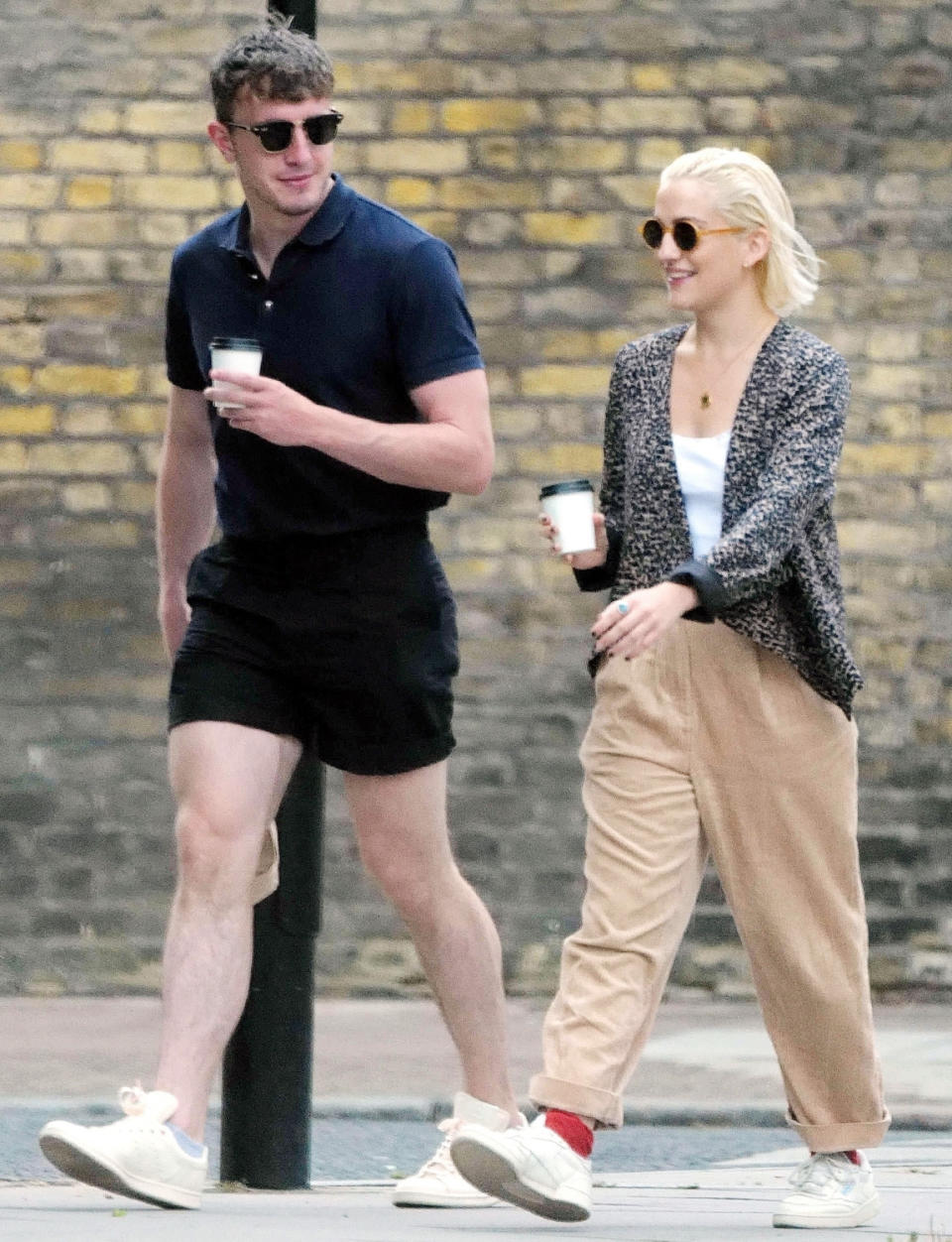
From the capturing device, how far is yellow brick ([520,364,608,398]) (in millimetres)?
9344

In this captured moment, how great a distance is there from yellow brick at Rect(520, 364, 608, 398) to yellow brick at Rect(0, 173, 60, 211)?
179 cm

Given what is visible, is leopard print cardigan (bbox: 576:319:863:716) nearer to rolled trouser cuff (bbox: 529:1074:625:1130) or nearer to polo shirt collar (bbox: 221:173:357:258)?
polo shirt collar (bbox: 221:173:357:258)

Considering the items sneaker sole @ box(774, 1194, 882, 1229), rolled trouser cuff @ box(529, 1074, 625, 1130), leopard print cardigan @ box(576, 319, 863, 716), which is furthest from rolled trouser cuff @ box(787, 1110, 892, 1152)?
leopard print cardigan @ box(576, 319, 863, 716)

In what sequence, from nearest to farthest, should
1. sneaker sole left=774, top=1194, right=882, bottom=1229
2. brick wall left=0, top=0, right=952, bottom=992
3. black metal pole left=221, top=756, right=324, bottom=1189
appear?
sneaker sole left=774, top=1194, right=882, bottom=1229
black metal pole left=221, top=756, right=324, bottom=1189
brick wall left=0, top=0, right=952, bottom=992

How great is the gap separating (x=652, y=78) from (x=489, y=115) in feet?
1.92

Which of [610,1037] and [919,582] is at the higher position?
[919,582]

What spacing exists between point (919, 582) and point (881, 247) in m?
1.18

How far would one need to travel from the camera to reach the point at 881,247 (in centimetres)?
927

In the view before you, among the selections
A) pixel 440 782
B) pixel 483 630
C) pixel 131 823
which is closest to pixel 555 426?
pixel 483 630

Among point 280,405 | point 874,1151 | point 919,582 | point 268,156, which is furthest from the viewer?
point 919,582

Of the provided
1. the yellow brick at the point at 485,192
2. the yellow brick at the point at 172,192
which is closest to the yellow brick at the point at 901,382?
the yellow brick at the point at 485,192

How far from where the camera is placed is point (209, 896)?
4227 mm

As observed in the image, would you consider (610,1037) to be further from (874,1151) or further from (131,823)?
(131,823)

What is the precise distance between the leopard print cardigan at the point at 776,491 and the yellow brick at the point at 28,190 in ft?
17.9
